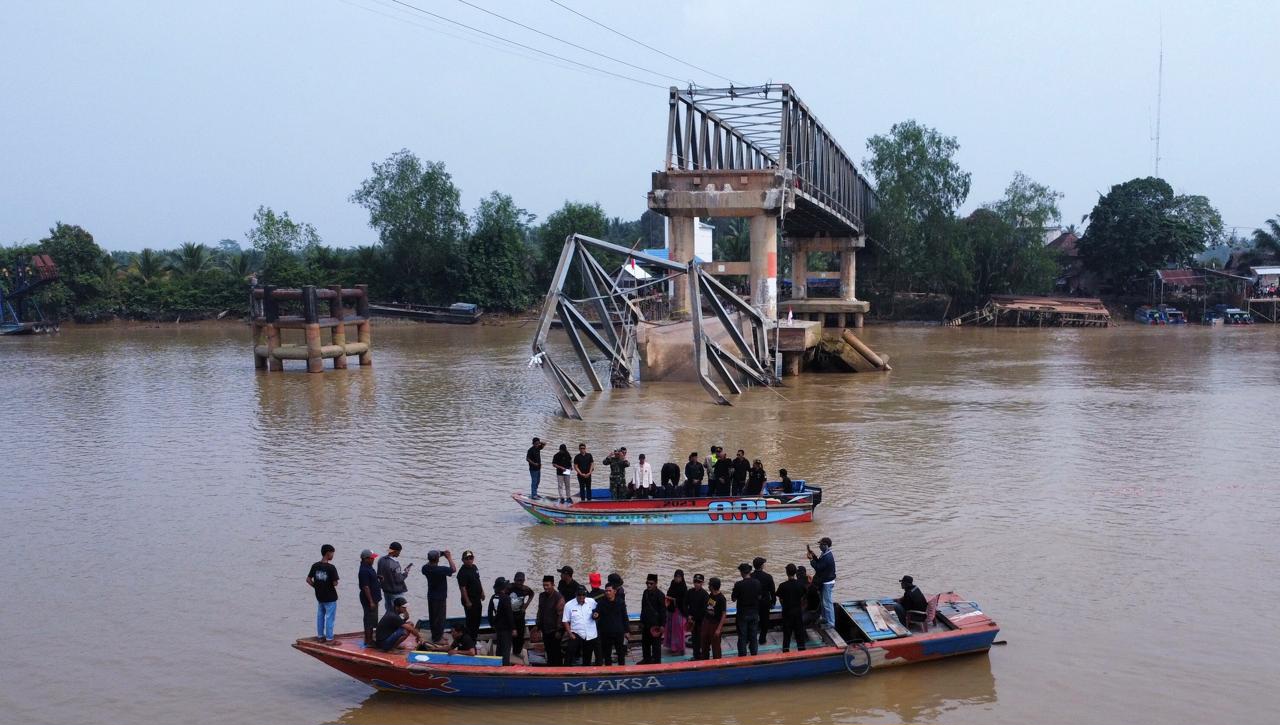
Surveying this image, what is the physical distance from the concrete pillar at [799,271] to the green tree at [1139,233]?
2282 centimetres

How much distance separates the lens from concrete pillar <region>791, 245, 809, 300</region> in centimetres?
7600

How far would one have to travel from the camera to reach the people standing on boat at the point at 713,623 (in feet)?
38.7

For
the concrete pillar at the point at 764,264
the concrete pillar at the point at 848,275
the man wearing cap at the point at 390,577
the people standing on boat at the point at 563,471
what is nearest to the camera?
the man wearing cap at the point at 390,577

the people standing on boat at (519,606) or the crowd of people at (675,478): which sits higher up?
the crowd of people at (675,478)

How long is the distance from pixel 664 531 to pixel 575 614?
646 centimetres

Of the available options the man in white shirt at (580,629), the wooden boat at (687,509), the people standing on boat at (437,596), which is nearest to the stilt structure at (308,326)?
the wooden boat at (687,509)

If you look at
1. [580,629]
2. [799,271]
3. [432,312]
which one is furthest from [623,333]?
[432,312]

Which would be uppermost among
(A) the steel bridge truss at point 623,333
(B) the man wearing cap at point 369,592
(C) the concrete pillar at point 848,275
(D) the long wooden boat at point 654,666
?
(C) the concrete pillar at point 848,275

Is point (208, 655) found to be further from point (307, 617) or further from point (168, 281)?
point (168, 281)

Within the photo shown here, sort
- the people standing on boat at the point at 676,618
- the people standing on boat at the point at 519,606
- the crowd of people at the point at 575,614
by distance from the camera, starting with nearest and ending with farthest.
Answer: the crowd of people at the point at 575,614 → the people standing on boat at the point at 519,606 → the people standing on boat at the point at 676,618

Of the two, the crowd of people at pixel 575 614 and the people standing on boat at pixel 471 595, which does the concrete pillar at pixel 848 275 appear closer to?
the crowd of people at pixel 575 614

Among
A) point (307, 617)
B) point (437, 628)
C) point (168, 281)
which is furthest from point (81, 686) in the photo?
point (168, 281)

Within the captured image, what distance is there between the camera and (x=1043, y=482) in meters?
21.9

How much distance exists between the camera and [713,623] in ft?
39.1
